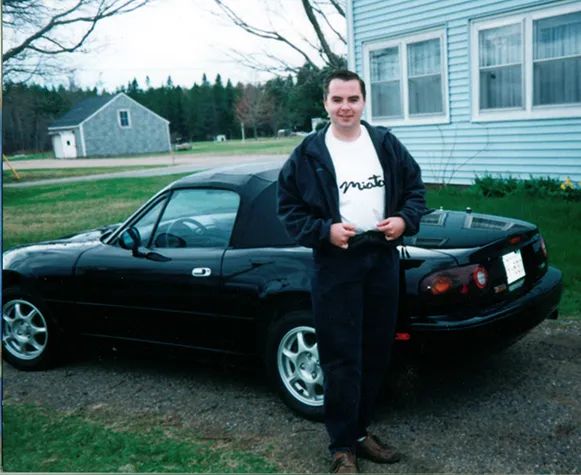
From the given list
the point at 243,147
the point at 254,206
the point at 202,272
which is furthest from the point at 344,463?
the point at 243,147

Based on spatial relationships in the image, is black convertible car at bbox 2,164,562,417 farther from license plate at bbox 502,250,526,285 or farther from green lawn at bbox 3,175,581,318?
green lawn at bbox 3,175,581,318

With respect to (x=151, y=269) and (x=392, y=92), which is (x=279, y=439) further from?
(x=392, y=92)

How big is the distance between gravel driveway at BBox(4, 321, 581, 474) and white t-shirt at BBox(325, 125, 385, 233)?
95 cm

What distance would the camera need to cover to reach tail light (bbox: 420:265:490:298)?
3.17 m

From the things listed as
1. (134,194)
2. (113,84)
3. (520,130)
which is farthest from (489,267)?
(134,194)

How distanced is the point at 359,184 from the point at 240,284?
1.13 metres

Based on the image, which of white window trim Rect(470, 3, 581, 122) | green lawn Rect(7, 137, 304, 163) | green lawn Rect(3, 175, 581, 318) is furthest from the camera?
white window trim Rect(470, 3, 581, 122)

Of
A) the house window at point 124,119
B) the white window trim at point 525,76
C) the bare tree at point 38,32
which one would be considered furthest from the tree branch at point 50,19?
the white window trim at point 525,76

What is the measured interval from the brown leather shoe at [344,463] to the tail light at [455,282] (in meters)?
0.84

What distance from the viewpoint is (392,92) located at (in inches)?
479

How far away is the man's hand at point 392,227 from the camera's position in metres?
2.69

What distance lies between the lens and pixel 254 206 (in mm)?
3771

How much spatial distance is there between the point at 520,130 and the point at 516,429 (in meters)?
7.79

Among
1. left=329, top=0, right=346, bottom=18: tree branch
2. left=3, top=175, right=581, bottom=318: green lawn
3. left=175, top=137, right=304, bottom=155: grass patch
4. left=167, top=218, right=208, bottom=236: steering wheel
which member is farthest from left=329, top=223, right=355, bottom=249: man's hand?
left=329, top=0, right=346, bottom=18: tree branch
